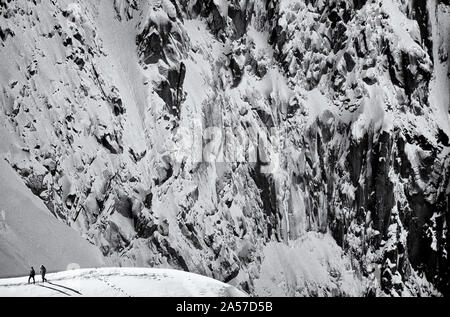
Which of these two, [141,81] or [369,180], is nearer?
[141,81]

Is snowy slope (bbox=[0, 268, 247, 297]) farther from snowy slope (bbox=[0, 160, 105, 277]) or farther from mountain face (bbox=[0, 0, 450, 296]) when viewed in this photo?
mountain face (bbox=[0, 0, 450, 296])

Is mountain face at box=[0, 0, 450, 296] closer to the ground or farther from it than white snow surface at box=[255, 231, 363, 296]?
farther from it

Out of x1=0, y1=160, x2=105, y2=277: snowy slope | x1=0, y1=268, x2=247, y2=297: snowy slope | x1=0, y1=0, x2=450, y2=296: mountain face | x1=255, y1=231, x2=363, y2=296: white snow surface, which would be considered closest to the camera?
x1=0, y1=268, x2=247, y2=297: snowy slope

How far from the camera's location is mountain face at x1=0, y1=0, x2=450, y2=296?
45.8 meters

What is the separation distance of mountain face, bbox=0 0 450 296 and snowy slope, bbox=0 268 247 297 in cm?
1635

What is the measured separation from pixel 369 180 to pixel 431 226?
29.2 ft

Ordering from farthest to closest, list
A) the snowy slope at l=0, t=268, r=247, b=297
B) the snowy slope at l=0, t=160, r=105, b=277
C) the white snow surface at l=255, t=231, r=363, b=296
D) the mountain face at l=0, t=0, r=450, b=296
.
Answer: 1. the white snow surface at l=255, t=231, r=363, b=296
2. the mountain face at l=0, t=0, r=450, b=296
3. the snowy slope at l=0, t=160, r=105, b=277
4. the snowy slope at l=0, t=268, r=247, b=297

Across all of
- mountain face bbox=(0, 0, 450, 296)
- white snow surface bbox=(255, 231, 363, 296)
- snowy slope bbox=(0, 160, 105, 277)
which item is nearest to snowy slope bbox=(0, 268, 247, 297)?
snowy slope bbox=(0, 160, 105, 277)

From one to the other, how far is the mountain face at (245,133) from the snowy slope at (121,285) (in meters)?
16.4

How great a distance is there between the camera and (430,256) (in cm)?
6612

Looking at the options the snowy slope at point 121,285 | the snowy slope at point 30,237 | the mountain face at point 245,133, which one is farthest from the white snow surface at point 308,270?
the snowy slope at point 121,285
